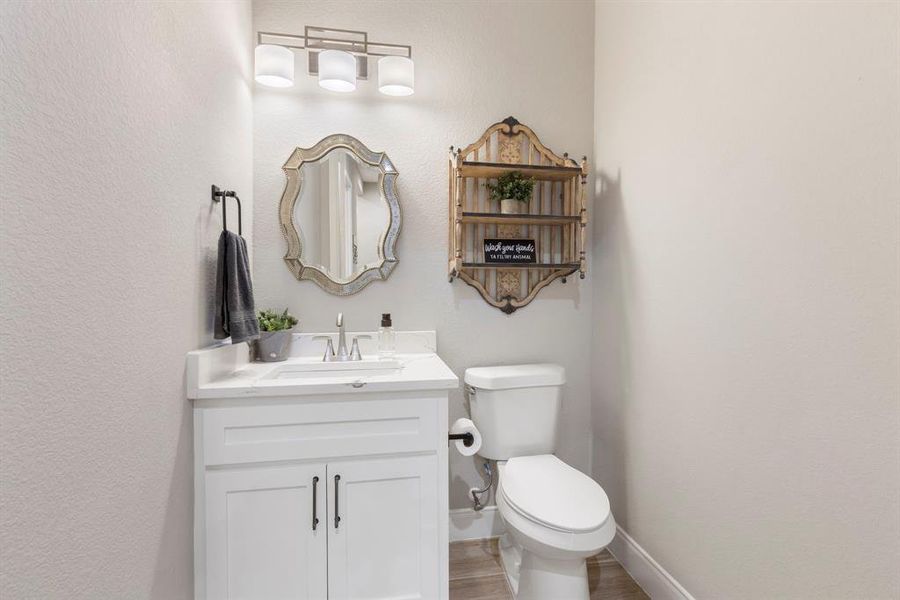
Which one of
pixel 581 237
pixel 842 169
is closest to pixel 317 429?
pixel 581 237

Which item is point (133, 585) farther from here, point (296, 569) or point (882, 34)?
point (882, 34)

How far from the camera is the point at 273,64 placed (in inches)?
71.2

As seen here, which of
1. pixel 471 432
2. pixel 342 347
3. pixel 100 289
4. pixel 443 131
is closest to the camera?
pixel 100 289

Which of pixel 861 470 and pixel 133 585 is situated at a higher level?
pixel 861 470

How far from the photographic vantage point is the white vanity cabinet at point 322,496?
1.36 meters

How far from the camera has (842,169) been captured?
104 centimetres

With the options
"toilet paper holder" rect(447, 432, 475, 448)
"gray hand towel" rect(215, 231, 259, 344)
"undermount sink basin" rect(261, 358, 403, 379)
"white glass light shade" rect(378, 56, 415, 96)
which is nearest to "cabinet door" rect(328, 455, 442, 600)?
"toilet paper holder" rect(447, 432, 475, 448)

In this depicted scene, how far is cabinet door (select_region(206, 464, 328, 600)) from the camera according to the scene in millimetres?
1353

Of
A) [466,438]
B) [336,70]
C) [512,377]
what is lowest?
[466,438]

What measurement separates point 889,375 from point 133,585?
1.72 meters

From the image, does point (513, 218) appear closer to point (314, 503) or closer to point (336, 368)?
point (336, 368)

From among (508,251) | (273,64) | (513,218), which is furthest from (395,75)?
(508,251)

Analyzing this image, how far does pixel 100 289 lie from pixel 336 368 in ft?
3.22

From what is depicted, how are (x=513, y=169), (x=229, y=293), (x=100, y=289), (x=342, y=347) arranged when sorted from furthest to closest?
(x=513, y=169) → (x=342, y=347) → (x=229, y=293) → (x=100, y=289)
